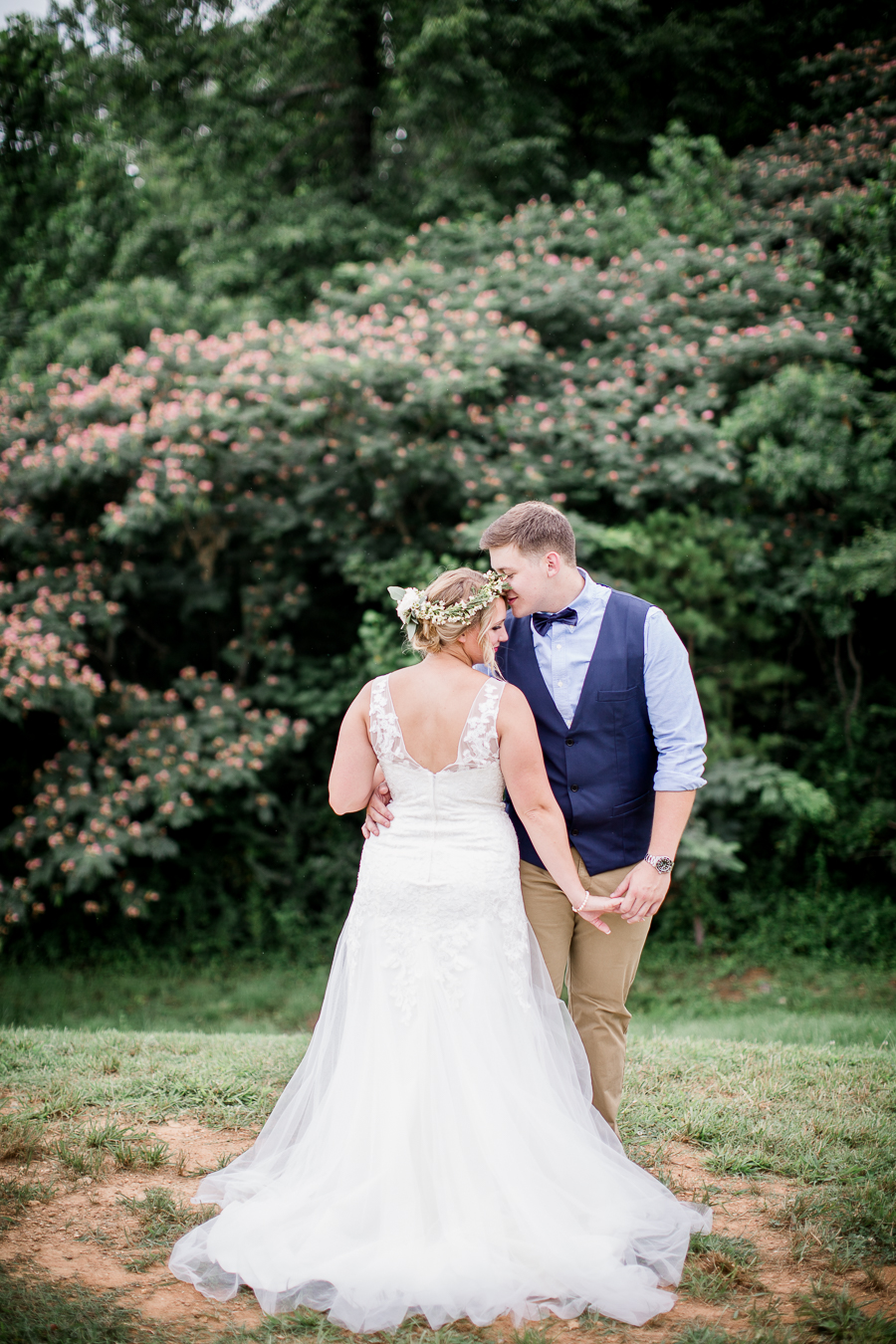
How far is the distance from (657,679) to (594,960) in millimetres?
937

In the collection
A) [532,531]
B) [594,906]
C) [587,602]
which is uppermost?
[532,531]

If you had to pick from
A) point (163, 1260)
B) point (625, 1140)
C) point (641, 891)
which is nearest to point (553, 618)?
point (641, 891)

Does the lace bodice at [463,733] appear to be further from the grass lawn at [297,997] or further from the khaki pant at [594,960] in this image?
the grass lawn at [297,997]

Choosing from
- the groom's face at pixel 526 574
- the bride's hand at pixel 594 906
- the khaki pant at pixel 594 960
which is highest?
the groom's face at pixel 526 574

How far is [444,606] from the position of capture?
9.42 feet

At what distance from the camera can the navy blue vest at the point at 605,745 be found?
2994 millimetres

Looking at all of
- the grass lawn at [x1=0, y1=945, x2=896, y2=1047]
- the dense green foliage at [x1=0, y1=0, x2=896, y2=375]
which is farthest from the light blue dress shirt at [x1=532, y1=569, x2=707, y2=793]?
the dense green foliage at [x1=0, y1=0, x2=896, y2=375]

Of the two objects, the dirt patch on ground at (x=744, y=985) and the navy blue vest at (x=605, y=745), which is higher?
the navy blue vest at (x=605, y=745)

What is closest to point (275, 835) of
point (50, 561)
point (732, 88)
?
point (50, 561)

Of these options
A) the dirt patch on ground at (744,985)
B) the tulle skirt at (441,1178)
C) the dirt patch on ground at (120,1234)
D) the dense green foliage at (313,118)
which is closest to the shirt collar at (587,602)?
the tulle skirt at (441,1178)

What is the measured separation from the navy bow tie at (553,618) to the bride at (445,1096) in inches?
6.3

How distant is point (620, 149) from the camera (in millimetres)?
10469

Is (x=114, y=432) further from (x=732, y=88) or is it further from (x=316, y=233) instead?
(x=732, y=88)

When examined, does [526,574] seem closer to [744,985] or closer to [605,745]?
[605,745]
